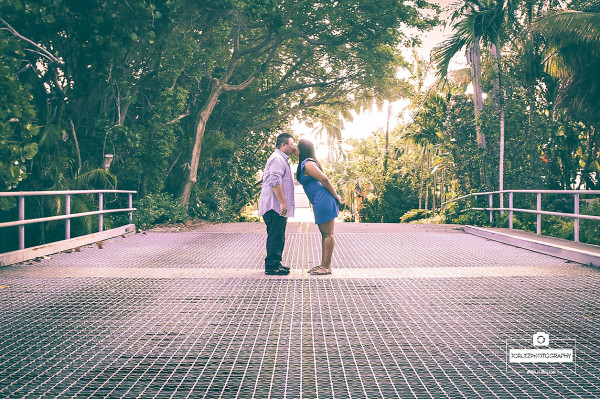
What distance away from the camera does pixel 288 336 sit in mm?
4699

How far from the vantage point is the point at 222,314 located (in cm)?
548

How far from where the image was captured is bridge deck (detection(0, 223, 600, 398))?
363 cm

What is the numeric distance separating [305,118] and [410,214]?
23.5 ft

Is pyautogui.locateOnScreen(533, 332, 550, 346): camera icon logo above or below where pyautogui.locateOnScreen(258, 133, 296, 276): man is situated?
below

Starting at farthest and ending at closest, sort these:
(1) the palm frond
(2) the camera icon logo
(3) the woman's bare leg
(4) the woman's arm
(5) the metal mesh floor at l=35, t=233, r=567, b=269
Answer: (1) the palm frond → (5) the metal mesh floor at l=35, t=233, r=567, b=269 → (3) the woman's bare leg → (4) the woman's arm → (2) the camera icon logo

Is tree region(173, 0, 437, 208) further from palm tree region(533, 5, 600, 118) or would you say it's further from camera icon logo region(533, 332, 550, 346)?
camera icon logo region(533, 332, 550, 346)

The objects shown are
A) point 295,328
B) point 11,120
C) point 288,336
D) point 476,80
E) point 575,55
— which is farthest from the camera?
point 476,80

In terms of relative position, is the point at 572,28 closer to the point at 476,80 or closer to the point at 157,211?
the point at 476,80

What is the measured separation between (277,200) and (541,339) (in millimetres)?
4071

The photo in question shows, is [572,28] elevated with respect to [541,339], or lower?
elevated

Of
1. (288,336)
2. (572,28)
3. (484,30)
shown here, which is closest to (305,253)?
(288,336)

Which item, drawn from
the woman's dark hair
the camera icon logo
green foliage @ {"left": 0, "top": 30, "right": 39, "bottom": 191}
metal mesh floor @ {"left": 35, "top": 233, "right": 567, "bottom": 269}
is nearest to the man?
the woman's dark hair

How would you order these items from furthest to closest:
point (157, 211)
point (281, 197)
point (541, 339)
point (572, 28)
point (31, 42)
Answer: point (572, 28), point (157, 211), point (31, 42), point (281, 197), point (541, 339)

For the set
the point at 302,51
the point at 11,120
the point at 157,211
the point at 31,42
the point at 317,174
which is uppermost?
the point at 302,51
